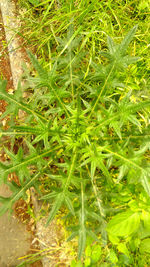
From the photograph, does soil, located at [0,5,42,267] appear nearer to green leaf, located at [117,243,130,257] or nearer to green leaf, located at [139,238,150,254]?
green leaf, located at [117,243,130,257]

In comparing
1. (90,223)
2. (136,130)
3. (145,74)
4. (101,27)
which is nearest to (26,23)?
(101,27)

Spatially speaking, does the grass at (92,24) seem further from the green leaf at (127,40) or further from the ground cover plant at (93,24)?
the green leaf at (127,40)

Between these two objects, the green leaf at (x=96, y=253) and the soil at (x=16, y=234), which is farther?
the soil at (x=16, y=234)

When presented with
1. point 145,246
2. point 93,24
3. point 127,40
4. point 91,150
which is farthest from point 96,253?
point 93,24

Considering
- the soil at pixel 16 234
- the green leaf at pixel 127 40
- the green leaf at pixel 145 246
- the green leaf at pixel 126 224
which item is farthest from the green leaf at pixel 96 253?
the green leaf at pixel 127 40

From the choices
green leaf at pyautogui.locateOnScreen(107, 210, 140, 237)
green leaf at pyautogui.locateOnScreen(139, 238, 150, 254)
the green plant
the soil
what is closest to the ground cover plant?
the green plant

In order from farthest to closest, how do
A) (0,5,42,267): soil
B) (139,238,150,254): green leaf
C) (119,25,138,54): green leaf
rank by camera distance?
(0,5,42,267): soil
(139,238,150,254): green leaf
(119,25,138,54): green leaf

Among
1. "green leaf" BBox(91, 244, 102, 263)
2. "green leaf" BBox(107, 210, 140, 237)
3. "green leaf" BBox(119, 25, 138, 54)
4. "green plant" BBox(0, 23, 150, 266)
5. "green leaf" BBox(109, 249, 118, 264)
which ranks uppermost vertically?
"green leaf" BBox(119, 25, 138, 54)

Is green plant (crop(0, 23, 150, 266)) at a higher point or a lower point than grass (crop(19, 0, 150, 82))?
lower
